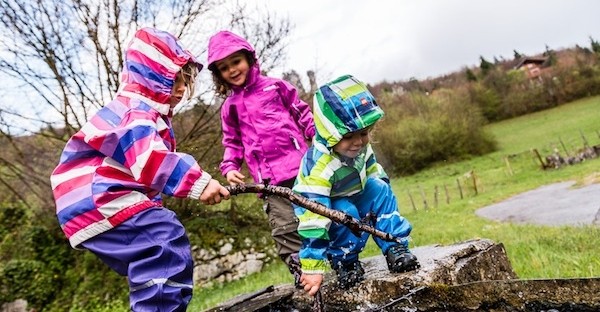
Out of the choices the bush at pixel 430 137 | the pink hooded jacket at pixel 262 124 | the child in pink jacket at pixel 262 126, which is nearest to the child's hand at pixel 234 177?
the child in pink jacket at pixel 262 126

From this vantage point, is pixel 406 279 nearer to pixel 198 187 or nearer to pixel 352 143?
pixel 352 143

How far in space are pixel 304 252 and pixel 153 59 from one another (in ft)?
3.97

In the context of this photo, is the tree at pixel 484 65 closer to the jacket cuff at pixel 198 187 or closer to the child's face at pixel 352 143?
the child's face at pixel 352 143

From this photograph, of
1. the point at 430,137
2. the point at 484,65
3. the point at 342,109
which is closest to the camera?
the point at 342,109

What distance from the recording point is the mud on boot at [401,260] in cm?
260

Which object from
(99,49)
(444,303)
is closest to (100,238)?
(444,303)

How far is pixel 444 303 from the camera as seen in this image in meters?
2.17

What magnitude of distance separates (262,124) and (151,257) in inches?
53.7

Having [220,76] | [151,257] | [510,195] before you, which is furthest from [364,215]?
[510,195]

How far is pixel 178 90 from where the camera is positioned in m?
2.84

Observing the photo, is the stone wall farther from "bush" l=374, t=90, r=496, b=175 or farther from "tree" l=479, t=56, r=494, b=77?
"tree" l=479, t=56, r=494, b=77

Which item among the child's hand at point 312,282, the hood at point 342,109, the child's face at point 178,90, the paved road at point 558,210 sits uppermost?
the child's face at point 178,90

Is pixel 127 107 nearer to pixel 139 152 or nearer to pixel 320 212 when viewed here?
pixel 139 152

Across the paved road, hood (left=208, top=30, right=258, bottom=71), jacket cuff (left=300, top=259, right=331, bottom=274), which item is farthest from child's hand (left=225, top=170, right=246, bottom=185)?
the paved road
